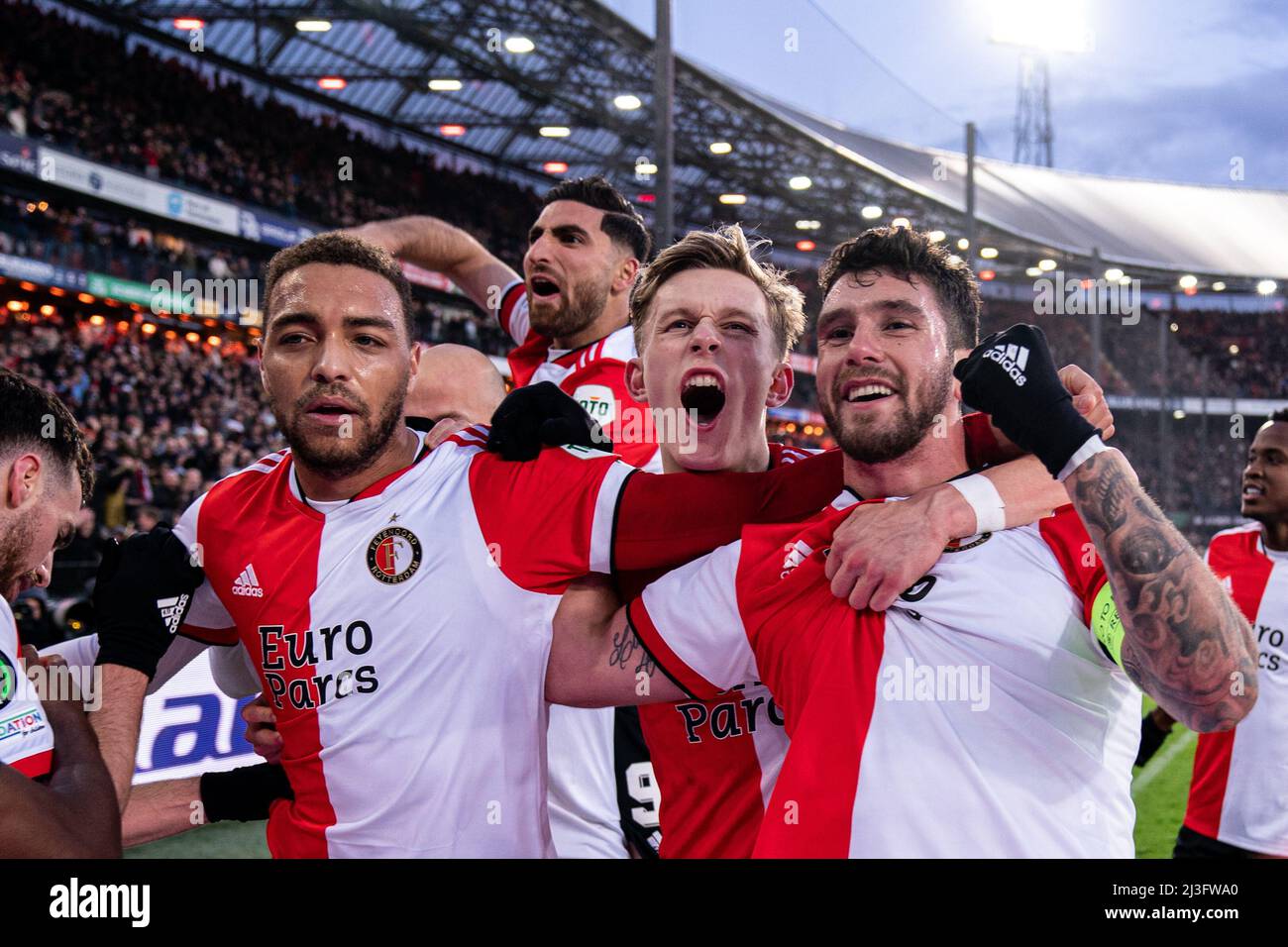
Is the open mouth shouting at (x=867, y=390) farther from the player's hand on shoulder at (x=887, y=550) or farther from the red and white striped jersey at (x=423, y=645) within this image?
the red and white striped jersey at (x=423, y=645)

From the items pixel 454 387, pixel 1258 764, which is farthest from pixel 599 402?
pixel 1258 764

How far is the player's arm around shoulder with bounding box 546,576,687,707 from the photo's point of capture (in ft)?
8.20

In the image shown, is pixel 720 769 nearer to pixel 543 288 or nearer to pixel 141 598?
pixel 141 598

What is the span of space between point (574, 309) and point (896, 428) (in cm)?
247

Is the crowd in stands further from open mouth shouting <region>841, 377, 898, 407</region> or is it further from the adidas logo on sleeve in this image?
open mouth shouting <region>841, 377, 898, 407</region>

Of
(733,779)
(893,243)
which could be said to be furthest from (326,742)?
(893,243)

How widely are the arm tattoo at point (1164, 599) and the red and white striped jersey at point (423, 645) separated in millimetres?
1050

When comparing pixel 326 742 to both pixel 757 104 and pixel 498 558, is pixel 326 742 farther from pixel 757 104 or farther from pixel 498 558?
pixel 757 104

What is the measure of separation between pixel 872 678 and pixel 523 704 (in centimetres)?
85

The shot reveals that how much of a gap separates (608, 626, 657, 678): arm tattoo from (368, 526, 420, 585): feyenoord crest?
498 mm

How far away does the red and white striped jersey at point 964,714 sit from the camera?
2.11 meters

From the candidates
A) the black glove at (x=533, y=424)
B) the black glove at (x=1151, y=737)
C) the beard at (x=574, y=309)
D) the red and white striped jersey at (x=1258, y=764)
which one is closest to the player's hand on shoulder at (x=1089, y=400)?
the black glove at (x=533, y=424)

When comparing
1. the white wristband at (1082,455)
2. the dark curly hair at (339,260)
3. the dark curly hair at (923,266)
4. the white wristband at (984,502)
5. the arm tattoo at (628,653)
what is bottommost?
the arm tattoo at (628,653)

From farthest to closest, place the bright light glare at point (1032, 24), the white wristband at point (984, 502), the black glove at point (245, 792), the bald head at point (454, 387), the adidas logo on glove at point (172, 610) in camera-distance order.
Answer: the bright light glare at point (1032, 24)
the bald head at point (454, 387)
the black glove at point (245, 792)
the adidas logo on glove at point (172, 610)
the white wristband at point (984, 502)
